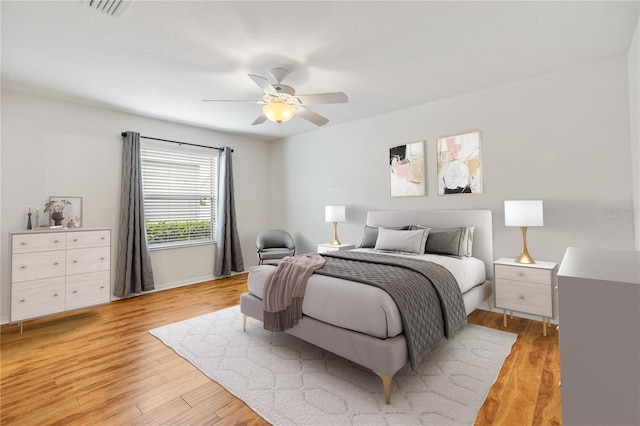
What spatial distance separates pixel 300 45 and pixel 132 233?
11.5 ft

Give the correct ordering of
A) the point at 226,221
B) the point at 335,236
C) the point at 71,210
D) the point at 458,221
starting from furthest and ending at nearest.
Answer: the point at 226,221
the point at 335,236
the point at 71,210
the point at 458,221

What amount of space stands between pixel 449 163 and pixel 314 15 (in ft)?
8.40

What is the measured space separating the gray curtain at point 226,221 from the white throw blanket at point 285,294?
114 inches

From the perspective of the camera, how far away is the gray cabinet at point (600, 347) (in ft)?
2.32

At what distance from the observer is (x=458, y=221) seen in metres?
3.75

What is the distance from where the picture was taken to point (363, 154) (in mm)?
4789

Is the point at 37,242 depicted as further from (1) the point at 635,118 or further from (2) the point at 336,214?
(1) the point at 635,118

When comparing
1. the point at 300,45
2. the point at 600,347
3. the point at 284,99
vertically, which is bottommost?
the point at 600,347

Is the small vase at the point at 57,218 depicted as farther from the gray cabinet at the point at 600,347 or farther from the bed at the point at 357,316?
the gray cabinet at the point at 600,347

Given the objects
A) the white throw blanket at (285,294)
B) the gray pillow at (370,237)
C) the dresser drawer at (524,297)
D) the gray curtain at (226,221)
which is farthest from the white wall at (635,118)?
the gray curtain at (226,221)

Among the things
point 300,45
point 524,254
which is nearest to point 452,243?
Answer: point 524,254

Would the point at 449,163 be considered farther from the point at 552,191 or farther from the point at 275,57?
the point at 275,57

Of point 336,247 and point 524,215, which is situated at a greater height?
point 524,215

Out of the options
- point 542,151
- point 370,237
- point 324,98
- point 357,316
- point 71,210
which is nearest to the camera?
point 357,316
